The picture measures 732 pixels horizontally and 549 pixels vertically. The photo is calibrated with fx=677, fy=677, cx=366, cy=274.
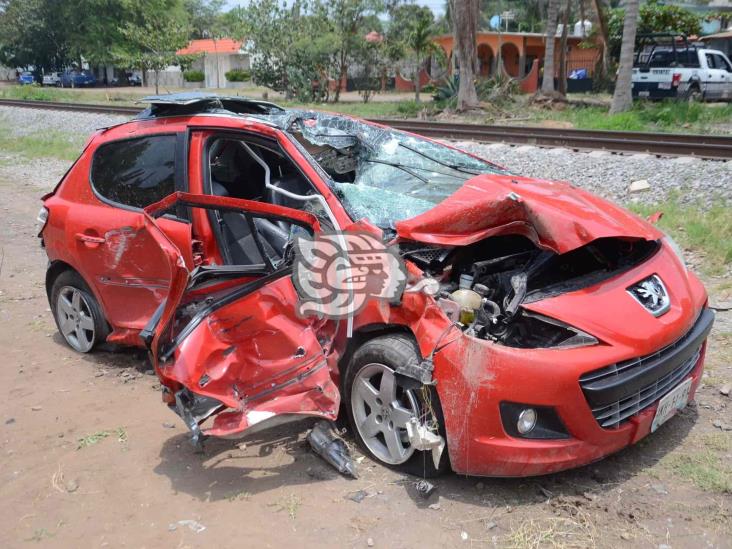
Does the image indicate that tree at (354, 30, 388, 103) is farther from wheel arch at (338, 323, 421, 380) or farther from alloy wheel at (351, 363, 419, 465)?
alloy wheel at (351, 363, 419, 465)

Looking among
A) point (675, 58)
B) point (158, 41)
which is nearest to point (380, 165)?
point (675, 58)

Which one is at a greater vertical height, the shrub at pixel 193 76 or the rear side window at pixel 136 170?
the shrub at pixel 193 76

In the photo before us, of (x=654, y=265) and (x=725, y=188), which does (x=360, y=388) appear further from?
(x=725, y=188)

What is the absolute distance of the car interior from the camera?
424 centimetres

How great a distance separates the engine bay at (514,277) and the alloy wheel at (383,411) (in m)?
0.47

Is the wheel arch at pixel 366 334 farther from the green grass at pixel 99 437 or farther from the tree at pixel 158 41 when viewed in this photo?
the tree at pixel 158 41

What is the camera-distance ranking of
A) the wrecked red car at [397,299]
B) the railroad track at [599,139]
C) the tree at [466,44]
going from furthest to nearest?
1. the tree at [466,44]
2. the railroad track at [599,139]
3. the wrecked red car at [397,299]

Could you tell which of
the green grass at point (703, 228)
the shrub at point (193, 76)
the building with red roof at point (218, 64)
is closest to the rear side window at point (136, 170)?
the green grass at point (703, 228)

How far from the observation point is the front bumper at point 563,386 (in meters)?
3.03

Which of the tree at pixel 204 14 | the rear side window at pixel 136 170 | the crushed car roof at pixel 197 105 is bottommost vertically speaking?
the rear side window at pixel 136 170

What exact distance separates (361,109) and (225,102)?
2180 centimetres

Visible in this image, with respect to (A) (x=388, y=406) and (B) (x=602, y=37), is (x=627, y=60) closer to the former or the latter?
(B) (x=602, y=37)

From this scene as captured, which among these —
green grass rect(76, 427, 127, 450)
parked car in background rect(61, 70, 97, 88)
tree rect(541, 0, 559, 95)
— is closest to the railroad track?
green grass rect(76, 427, 127, 450)

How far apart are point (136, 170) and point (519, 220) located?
9.12ft
